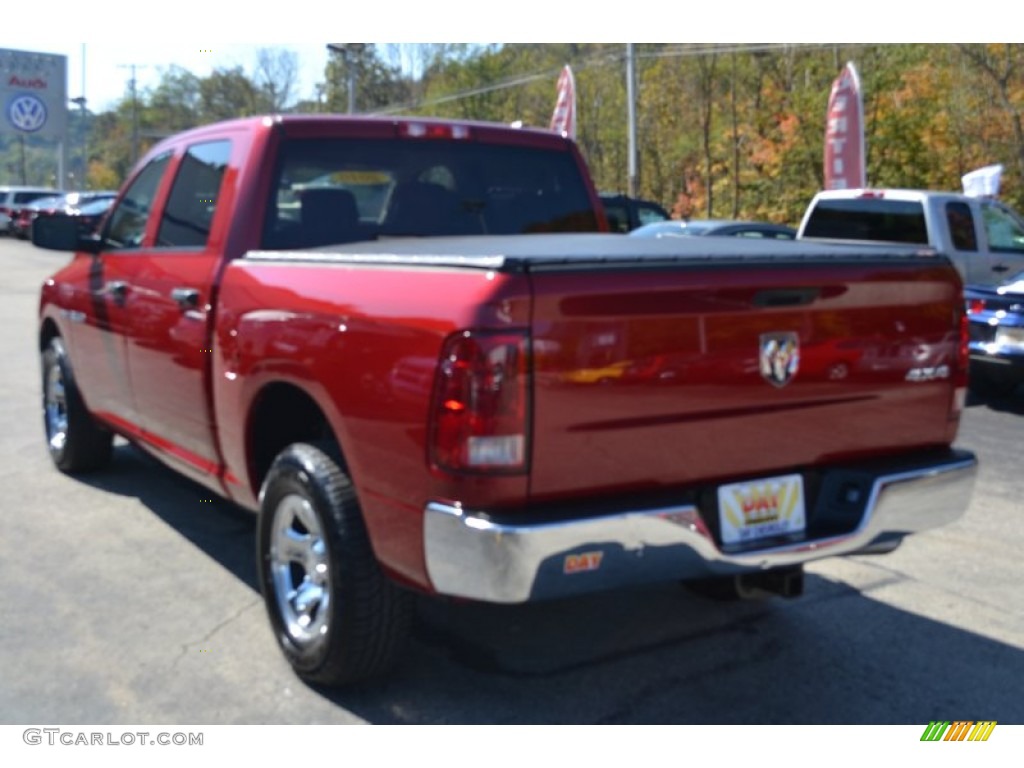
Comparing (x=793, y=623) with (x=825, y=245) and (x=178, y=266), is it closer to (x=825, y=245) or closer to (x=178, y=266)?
(x=825, y=245)

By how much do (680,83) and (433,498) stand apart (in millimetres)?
36153

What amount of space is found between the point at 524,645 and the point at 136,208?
9.71ft

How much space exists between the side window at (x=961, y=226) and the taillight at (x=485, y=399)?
9989mm

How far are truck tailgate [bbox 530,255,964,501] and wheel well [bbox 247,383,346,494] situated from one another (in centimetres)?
120

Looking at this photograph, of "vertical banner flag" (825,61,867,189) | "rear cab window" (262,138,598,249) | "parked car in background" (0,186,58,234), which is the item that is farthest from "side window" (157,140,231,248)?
"parked car in background" (0,186,58,234)

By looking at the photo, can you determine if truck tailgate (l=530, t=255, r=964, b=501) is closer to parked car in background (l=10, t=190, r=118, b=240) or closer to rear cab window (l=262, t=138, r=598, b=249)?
rear cab window (l=262, t=138, r=598, b=249)

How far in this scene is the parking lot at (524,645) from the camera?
3902 millimetres

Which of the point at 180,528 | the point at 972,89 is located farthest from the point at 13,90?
the point at 180,528

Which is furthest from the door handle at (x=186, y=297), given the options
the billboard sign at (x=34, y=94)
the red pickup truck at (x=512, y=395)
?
the billboard sign at (x=34, y=94)

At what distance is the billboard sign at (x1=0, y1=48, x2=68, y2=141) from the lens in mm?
52562

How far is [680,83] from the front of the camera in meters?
37.7

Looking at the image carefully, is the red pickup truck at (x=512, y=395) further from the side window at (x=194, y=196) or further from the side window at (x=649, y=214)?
the side window at (x=649, y=214)
